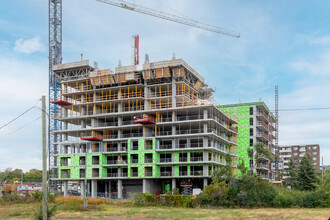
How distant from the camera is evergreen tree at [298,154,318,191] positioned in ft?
265

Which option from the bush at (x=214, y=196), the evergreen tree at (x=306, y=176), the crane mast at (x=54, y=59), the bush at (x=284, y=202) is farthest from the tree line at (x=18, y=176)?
the bush at (x=284, y=202)

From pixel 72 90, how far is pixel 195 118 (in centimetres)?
3289

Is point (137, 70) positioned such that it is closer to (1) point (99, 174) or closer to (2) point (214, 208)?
(1) point (99, 174)

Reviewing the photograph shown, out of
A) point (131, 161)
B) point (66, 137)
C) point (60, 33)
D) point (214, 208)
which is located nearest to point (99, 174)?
point (131, 161)

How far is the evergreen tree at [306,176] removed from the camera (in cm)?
8088

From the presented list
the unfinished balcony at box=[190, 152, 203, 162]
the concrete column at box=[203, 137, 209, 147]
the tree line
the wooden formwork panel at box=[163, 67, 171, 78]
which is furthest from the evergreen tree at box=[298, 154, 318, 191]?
the tree line

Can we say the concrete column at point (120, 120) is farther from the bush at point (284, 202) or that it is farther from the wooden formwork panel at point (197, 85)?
the bush at point (284, 202)

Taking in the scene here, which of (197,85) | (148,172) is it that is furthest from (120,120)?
(197,85)

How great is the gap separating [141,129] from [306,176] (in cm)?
3796

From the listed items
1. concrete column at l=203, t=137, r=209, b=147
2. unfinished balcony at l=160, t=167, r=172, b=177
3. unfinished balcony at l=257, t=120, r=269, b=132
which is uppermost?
unfinished balcony at l=257, t=120, r=269, b=132

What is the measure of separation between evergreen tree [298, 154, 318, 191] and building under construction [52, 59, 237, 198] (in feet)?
56.2

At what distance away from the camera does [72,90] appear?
93.8 m

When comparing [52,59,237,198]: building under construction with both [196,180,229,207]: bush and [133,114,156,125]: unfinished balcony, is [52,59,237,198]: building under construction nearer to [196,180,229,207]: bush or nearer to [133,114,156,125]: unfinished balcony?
[133,114,156,125]: unfinished balcony

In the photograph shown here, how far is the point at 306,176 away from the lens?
8175 centimetres
